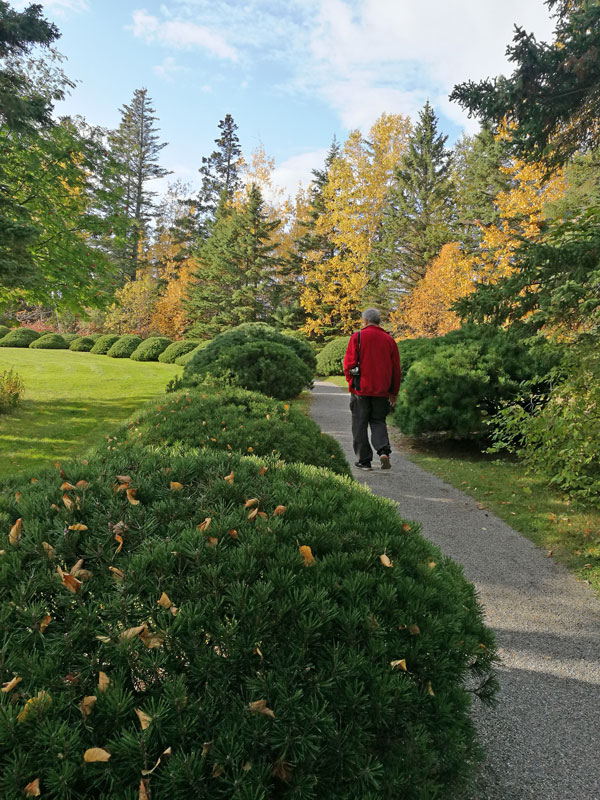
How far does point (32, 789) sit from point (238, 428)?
312 cm

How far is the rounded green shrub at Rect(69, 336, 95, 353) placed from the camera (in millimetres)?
26906

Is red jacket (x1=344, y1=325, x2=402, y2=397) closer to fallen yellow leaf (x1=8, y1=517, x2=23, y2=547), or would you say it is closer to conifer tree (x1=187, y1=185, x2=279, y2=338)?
fallen yellow leaf (x1=8, y1=517, x2=23, y2=547)

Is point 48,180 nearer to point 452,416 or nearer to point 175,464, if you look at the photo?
point 452,416

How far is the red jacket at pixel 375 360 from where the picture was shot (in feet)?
18.0

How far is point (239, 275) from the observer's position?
87.4 ft

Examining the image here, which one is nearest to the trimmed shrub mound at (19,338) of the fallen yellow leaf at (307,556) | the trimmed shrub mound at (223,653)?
the trimmed shrub mound at (223,653)

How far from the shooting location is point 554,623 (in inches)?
125

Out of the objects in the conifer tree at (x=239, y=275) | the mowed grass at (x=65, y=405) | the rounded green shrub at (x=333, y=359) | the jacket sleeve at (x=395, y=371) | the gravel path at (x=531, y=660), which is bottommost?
the gravel path at (x=531, y=660)

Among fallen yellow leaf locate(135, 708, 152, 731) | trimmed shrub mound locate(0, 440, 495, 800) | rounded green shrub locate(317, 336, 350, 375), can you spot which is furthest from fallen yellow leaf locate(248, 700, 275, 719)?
rounded green shrub locate(317, 336, 350, 375)

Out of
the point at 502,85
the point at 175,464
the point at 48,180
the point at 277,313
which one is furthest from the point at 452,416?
the point at 277,313

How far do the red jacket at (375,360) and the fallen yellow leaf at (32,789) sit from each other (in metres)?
4.75

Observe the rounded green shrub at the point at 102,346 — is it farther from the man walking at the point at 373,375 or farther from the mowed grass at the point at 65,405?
the man walking at the point at 373,375

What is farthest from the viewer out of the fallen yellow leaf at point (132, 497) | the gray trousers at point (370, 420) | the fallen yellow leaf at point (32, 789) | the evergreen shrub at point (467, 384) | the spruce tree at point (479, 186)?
the spruce tree at point (479, 186)

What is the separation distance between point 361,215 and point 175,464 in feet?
72.6
